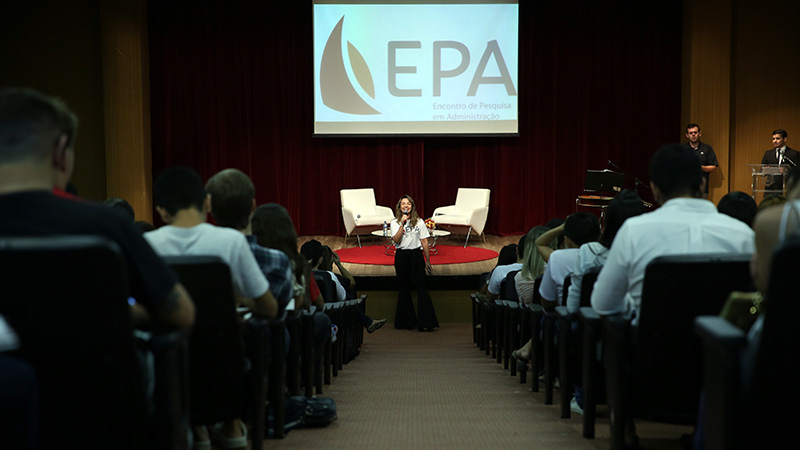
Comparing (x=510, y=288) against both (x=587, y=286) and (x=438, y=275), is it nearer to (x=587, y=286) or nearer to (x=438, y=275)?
(x=587, y=286)

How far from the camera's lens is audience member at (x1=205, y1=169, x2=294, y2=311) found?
2783mm

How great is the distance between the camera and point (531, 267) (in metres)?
4.61

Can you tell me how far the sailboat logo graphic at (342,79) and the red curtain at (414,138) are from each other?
35 centimetres

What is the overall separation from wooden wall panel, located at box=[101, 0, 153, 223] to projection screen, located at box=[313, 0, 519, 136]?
250cm

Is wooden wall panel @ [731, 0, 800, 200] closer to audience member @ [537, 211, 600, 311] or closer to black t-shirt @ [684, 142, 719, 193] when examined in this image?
black t-shirt @ [684, 142, 719, 193]

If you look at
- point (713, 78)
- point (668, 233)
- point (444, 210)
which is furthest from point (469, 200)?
point (668, 233)

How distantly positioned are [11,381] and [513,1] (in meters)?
10.8

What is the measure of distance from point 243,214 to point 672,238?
1.47 m

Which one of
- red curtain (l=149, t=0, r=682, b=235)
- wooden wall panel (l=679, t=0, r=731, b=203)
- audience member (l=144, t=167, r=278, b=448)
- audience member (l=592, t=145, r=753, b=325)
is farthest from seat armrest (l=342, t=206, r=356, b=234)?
audience member (l=592, t=145, r=753, b=325)

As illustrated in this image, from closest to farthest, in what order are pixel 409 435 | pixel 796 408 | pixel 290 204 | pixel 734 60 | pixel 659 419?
1. pixel 796 408
2. pixel 659 419
3. pixel 409 435
4. pixel 734 60
5. pixel 290 204

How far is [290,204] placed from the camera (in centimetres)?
1203

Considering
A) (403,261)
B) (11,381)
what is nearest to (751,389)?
(11,381)

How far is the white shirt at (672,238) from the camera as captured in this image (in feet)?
7.66

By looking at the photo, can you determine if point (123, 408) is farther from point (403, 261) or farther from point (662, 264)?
point (403, 261)
